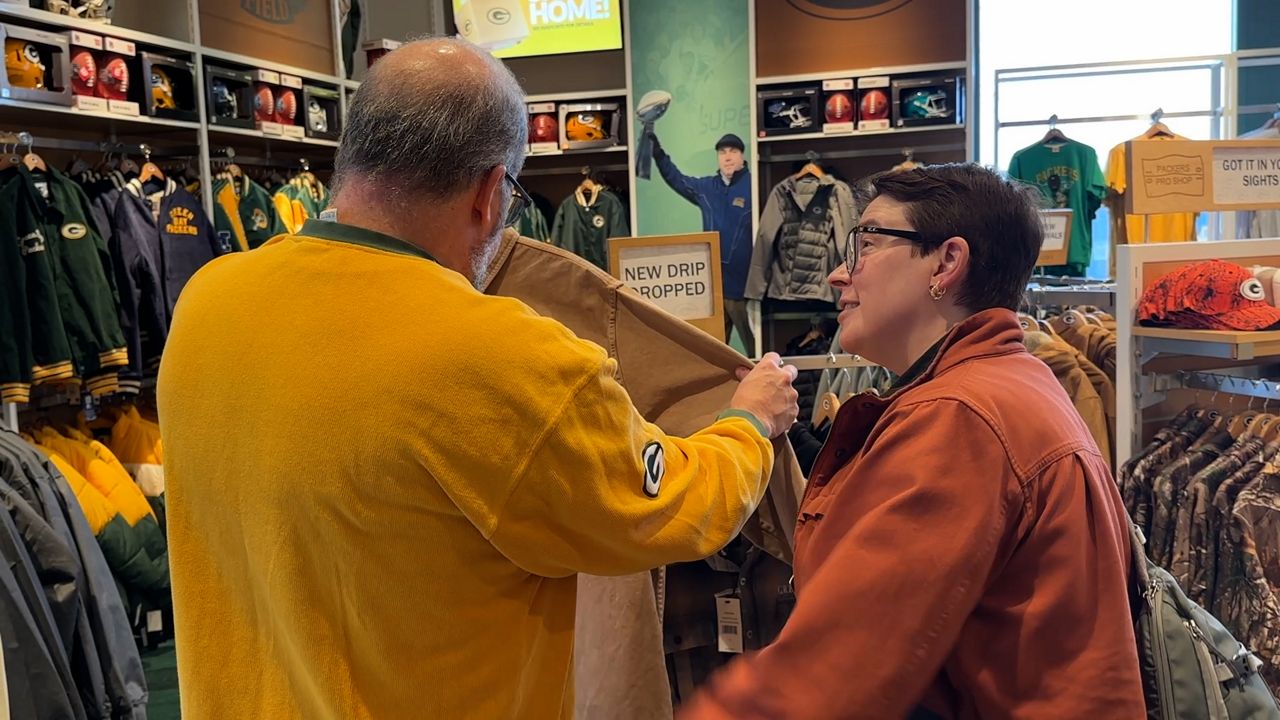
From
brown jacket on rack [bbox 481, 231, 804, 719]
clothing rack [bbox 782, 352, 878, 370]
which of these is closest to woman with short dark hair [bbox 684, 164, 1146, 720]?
brown jacket on rack [bbox 481, 231, 804, 719]

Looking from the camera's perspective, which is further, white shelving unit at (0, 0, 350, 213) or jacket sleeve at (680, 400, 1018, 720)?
white shelving unit at (0, 0, 350, 213)

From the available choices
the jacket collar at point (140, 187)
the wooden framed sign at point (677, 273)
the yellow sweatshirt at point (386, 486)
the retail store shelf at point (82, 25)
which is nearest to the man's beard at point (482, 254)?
the yellow sweatshirt at point (386, 486)

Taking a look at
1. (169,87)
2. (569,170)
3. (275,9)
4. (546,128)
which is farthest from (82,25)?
A: (569,170)

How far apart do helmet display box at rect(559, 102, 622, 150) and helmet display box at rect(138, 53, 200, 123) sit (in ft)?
7.20

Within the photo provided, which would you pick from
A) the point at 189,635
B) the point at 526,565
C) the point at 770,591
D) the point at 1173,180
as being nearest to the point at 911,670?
the point at 526,565

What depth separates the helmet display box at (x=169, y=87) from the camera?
4164 mm

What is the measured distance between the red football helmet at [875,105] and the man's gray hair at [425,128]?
15.4 feet

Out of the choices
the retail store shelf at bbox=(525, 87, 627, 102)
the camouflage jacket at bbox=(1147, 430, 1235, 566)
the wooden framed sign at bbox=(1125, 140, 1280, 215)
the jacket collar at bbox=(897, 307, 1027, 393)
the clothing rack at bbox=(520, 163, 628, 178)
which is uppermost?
the retail store shelf at bbox=(525, 87, 627, 102)

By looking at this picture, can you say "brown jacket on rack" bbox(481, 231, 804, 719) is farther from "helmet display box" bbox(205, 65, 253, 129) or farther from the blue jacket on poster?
the blue jacket on poster

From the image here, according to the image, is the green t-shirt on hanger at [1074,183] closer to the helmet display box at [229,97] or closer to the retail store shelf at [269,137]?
the retail store shelf at [269,137]

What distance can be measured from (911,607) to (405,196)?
743mm

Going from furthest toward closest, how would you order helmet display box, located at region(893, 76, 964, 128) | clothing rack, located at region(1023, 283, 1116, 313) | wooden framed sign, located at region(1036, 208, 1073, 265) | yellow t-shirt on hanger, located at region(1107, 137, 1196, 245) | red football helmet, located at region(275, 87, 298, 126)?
helmet display box, located at region(893, 76, 964, 128), yellow t-shirt on hanger, located at region(1107, 137, 1196, 245), red football helmet, located at region(275, 87, 298, 126), wooden framed sign, located at region(1036, 208, 1073, 265), clothing rack, located at region(1023, 283, 1116, 313)

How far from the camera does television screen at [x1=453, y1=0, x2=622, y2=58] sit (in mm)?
6078

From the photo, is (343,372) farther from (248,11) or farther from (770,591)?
(248,11)
